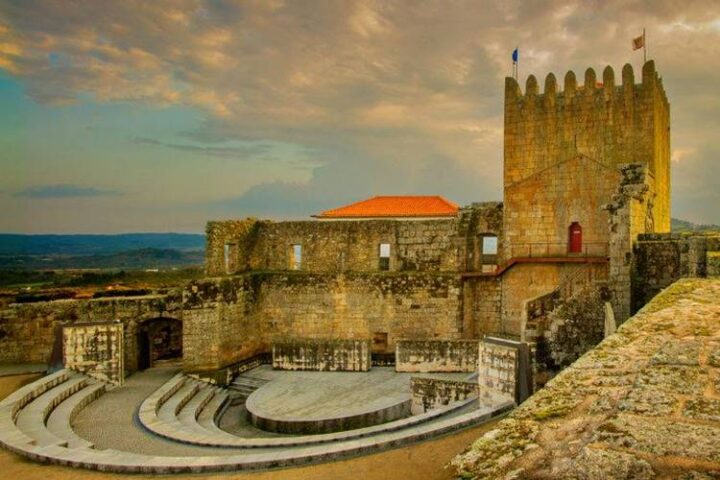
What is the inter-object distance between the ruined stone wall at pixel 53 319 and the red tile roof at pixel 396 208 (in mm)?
16032

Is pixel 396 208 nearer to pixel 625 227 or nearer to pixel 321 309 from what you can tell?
pixel 321 309

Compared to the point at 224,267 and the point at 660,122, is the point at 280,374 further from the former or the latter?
the point at 660,122

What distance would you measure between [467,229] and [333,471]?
13.4 meters

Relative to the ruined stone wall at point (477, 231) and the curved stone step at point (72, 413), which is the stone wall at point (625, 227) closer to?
the ruined stone wall at point (477, 231)

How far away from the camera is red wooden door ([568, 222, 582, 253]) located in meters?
19.5

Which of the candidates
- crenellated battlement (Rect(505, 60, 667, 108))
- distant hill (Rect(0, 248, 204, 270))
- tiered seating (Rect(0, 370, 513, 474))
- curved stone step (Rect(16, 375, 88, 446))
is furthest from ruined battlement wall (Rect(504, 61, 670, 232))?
distant hill (Rect(0, 248, 204, 270))

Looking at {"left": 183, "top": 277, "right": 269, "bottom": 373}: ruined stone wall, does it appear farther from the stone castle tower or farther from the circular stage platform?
the stone castle tower

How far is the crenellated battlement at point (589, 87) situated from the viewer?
761 inches

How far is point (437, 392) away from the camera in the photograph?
15.0 metres

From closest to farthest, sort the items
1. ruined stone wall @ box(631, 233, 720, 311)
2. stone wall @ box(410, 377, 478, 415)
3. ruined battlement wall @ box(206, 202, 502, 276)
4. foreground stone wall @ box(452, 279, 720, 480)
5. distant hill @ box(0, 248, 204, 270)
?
foreground stone wall @ box(452, 279, 720, 480) < ruined stone wall @ box(631, 233, 720, 311) < stone wall @ box(410, 377, 478, 415) < ruined battlement wall @ box(206, 202, 502, 276) < distant hill @ box(0, 248, 204, 270)

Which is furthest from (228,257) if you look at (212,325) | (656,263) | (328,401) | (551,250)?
(656,263)

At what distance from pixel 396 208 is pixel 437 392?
68.4ft

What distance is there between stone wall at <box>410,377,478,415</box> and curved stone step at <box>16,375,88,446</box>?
8.24m

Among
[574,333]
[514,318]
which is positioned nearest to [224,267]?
[514,318]
